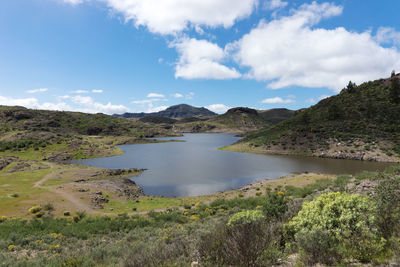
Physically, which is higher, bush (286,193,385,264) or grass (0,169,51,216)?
bush (286,193,385,264)

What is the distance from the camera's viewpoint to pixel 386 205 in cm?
795

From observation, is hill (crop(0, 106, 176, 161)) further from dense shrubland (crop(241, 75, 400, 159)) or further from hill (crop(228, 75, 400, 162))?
dense shrubland (crop(241, 75, 400, 159))

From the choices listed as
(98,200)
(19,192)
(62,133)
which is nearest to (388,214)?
(98,200)

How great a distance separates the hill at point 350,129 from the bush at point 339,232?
2404 inches

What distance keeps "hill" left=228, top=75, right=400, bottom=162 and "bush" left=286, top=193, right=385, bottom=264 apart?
61.1 metres

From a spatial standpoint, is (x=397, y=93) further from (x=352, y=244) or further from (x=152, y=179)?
(x=352, y=244)

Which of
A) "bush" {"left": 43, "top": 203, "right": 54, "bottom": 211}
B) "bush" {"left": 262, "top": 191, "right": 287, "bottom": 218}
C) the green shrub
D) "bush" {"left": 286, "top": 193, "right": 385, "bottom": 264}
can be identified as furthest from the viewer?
"bush" {"left": 43, "top": 203, "right": 54, "bottom": 211}

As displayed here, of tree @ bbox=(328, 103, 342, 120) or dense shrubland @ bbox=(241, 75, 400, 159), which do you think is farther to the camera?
tree @ bbox=(328, 103, 342, 120)

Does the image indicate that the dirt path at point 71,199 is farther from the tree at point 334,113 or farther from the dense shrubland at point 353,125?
the tree at point 334,113

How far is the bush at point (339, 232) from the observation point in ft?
19.9

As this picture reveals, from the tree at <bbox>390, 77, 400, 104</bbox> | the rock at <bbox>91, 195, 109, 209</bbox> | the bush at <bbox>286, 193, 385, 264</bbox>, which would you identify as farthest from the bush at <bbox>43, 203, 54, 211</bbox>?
the tree at <bbox>390, 77, 400, 104</bbox>

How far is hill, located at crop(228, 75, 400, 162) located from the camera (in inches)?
2280

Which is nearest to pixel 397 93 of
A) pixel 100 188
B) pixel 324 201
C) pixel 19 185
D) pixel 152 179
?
pixel 152 179

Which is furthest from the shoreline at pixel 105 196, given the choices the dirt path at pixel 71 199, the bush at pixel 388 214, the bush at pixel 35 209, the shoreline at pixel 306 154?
the shoreline at pixel 306 154
